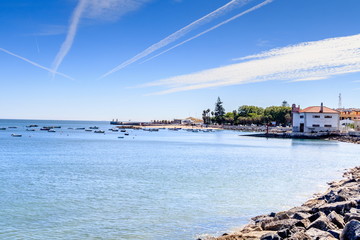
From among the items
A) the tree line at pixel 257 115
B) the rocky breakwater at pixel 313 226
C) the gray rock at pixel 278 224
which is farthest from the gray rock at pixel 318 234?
the tree line at pixel 257 115

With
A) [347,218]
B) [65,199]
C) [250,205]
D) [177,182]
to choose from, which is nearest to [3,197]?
[65,199]

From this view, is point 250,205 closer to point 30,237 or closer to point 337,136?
point 30,237

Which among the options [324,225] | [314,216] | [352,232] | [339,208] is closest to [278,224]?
[314,216]

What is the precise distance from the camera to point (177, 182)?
80.7ft

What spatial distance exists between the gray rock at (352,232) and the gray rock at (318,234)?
44 centimetres

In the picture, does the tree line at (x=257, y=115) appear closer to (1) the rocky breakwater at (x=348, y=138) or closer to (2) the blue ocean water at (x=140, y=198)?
(1) the rocky breakwater at (x=348, y=138)

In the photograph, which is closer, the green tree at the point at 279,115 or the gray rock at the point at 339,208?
the gray rock at the point at 339,208

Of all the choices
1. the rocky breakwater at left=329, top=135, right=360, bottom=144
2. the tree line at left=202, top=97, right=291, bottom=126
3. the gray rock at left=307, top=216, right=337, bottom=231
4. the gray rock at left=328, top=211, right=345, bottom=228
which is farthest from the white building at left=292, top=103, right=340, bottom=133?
the gray rock at left=307, top=216, right=337, bottom=231

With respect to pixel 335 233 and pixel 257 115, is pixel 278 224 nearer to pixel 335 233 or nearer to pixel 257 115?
pixel 335 233

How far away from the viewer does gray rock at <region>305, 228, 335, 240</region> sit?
9.59 m

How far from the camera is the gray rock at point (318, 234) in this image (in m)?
9.59

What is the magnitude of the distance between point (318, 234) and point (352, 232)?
1202 mm

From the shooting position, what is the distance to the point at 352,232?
8.85 meters

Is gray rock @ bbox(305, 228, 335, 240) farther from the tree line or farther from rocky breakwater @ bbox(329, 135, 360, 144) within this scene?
the tree line
